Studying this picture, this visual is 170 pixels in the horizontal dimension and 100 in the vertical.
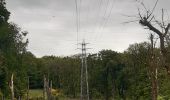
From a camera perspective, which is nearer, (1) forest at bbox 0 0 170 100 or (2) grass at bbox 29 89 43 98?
(1) forest at bbox 0 0 170 100

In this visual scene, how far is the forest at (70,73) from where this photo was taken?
7738 centimetres

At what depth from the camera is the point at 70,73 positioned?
12038 cm

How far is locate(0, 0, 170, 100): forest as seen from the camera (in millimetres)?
77375

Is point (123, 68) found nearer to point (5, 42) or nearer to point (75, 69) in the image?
point (75, 69)

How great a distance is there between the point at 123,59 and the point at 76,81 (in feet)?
60.7

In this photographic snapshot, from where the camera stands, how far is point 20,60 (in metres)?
95.2

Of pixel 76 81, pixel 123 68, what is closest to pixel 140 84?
pixel 123 68

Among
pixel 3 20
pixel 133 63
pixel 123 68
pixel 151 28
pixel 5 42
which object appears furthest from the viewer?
pixel 123 68

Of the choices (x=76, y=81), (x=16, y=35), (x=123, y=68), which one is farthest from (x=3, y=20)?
(x=76, y=81)

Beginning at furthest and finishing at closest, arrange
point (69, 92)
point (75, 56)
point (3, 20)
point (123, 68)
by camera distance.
A: point (75, 56)
point (69, 92)
point (123, 68)
point (3, 20)

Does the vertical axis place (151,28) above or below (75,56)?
below

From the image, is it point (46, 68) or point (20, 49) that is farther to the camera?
point (46, 68)

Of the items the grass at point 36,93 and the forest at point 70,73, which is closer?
the forest at point 70,73

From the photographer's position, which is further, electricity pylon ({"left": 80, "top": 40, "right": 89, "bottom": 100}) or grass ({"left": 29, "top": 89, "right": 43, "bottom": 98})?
grass ({"left": 29, "top": 89, "right": 43, "bottom": 98})
